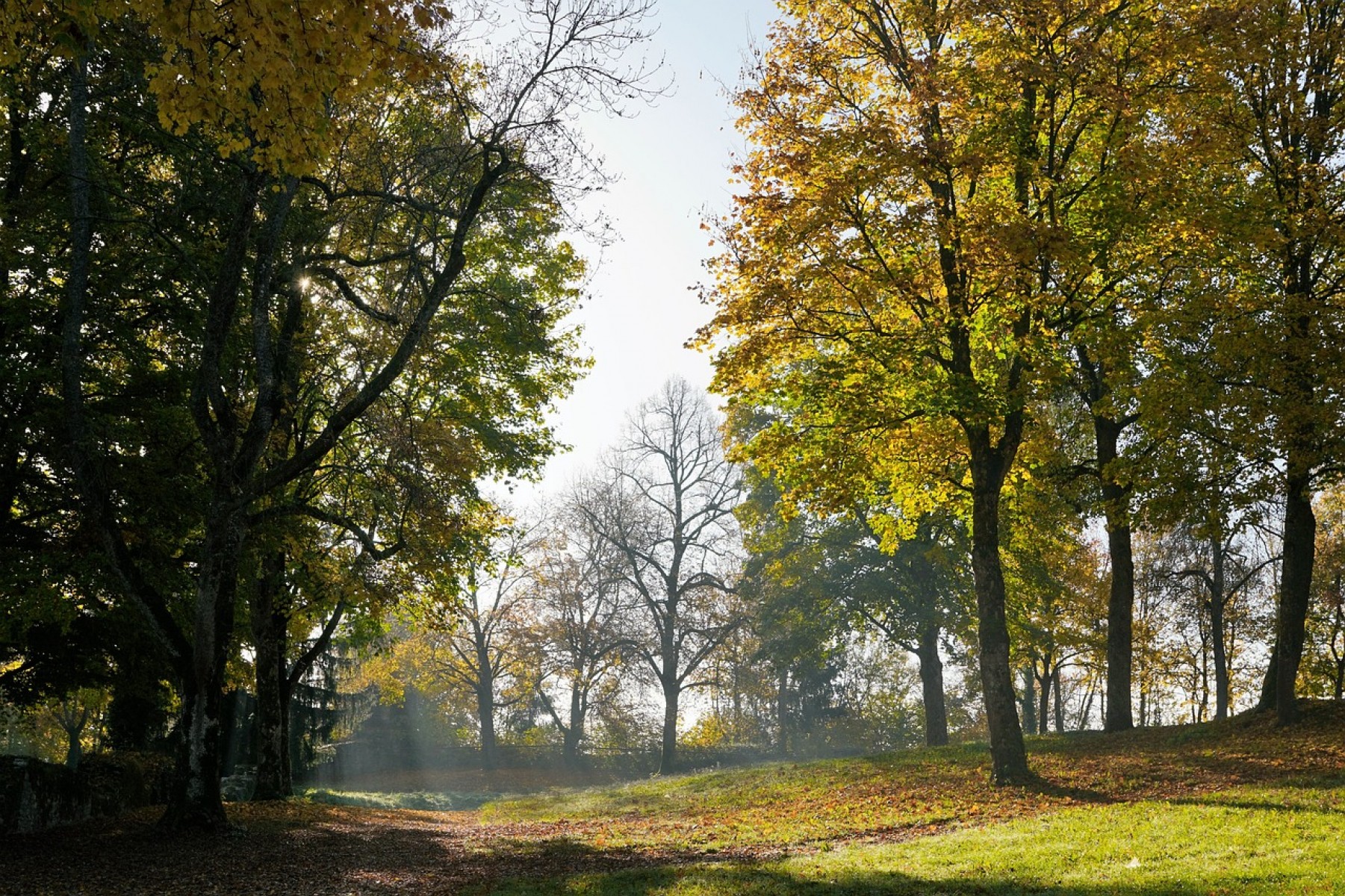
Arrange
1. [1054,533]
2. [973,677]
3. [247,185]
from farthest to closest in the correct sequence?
[973,677], [1054,533], [247,185]

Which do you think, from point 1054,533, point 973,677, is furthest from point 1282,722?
point 973,677

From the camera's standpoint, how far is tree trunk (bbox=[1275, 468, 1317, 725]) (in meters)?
16.8

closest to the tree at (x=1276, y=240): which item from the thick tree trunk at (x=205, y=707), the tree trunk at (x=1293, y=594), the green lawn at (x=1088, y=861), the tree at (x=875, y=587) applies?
the tree trunk at (x=1293, y=594)

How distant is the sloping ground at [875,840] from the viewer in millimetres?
8836

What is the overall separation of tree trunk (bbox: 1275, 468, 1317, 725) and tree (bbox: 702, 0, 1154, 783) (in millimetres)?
5201

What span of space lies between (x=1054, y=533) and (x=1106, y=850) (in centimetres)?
1512

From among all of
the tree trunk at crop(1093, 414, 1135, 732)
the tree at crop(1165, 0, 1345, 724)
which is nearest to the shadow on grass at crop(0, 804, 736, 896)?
the tree at crop(1165, 0, 1345, 724)

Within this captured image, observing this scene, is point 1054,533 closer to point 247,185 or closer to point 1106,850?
point 1106,850

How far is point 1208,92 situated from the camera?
51.0 feet

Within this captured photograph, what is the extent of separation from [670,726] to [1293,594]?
82.8ft

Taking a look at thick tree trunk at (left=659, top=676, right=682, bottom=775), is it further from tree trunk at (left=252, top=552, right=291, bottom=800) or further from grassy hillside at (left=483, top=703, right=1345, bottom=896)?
tree trunk at (left=252, top=552, right=291, bottom=800)

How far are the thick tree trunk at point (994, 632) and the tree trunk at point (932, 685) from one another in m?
12.9

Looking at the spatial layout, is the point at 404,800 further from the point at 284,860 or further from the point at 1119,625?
the point at 1119,625

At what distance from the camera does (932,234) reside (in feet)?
50.2
